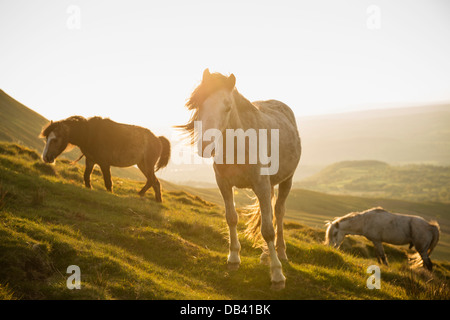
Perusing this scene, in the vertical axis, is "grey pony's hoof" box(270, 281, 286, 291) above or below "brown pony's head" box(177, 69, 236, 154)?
below

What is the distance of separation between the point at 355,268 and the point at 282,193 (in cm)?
340

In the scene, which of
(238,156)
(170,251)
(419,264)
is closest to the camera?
(238,156)

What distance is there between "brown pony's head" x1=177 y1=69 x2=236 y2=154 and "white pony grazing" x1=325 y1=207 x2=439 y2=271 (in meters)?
13.0

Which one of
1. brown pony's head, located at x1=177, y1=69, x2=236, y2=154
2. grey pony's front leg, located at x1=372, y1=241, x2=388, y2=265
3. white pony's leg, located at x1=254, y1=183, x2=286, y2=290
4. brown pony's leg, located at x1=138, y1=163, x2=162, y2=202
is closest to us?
brown pony's head, located at x1=177, y1=69, x2=236, y2=154

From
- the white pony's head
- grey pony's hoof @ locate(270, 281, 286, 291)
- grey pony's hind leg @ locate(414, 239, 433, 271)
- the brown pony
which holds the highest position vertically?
the brown pony

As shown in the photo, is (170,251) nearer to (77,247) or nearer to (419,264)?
(77,247)

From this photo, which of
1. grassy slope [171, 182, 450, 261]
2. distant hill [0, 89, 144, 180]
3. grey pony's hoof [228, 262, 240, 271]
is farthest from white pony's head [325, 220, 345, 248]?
grassy slope [171, 182, 450, 261]

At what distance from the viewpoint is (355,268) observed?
9500mm

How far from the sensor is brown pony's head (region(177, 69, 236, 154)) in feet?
17.4

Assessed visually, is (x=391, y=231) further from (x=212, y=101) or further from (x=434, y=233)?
(x=212, y=101)

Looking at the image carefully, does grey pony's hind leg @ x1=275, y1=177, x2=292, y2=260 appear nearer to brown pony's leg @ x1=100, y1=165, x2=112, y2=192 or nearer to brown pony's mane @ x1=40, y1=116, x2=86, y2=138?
brown pony's leg @ x1=100, y1=165, x2=112, y2=192

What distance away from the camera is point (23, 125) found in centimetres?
5575
